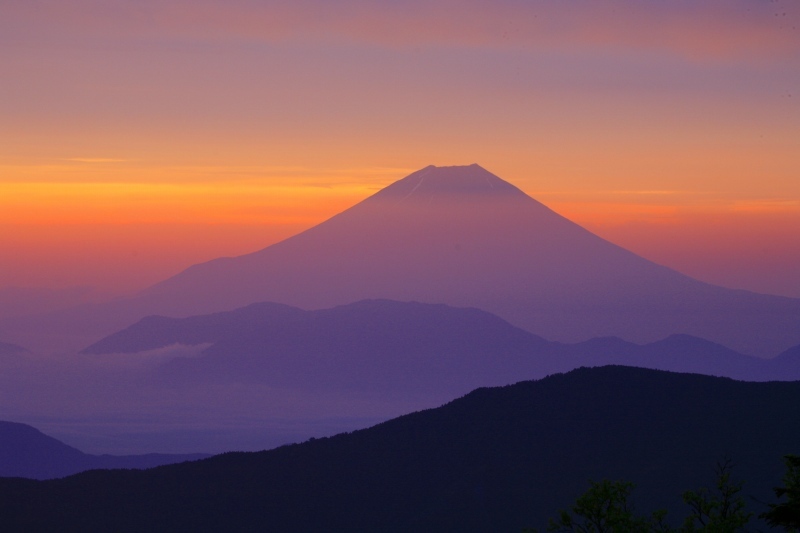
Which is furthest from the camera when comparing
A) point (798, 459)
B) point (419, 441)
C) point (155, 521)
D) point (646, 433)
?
point (419, 441)

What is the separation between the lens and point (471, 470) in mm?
126188

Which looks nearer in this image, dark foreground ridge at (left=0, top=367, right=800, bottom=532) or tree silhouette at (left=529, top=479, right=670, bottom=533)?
tree silhouette at (left=529, top=479, right=670, bottom=533)

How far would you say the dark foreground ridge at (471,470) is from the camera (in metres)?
110

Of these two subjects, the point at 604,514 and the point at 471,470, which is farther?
the point at 471,470

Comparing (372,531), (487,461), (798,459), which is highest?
(487,461)

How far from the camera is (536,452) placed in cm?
12781

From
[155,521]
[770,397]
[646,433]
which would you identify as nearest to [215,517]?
[155,521]

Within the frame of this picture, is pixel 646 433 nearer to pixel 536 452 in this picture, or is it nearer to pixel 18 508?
pixel 536 452

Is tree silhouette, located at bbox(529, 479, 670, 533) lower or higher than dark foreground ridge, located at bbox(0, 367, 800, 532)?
lower

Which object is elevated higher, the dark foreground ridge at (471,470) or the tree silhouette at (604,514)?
the dark foreground ridge at (471,470)

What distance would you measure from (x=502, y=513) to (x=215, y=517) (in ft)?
95.6

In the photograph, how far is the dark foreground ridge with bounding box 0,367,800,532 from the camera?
10988cm

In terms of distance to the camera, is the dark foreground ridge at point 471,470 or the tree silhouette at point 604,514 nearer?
the tree silhouette at point 604,514

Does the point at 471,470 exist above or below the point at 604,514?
above
